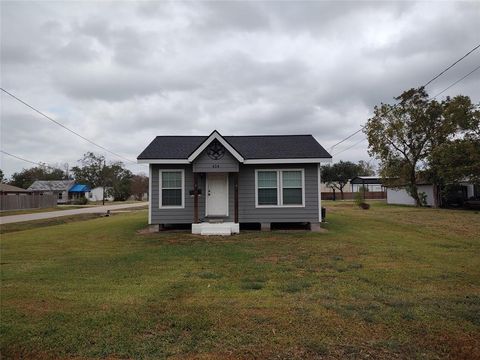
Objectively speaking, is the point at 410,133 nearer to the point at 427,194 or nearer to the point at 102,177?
the point at 427,194

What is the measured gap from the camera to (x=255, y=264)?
8359 millimetres

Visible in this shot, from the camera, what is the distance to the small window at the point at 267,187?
14820 mm

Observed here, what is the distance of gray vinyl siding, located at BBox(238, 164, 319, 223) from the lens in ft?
48.0

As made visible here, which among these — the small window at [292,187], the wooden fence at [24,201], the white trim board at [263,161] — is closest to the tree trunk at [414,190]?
the white trim board at [263,161]

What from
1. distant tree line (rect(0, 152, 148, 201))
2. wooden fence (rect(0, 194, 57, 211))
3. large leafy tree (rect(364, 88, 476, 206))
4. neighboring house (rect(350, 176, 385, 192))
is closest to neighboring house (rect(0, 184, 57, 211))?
wooden fence (rect(0, 194, 57, 211))

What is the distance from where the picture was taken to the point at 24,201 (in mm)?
38219

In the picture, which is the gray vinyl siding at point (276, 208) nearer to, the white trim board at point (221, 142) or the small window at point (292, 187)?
the small window at point (292, 187)

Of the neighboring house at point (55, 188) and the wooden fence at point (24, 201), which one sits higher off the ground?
the neighboring house at point (55, 188)

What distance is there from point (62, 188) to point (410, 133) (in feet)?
197

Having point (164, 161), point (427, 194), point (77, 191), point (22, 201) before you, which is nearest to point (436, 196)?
point (427, 194)

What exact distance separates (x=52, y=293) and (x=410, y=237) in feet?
37.9

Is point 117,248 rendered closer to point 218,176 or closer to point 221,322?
point 218,176

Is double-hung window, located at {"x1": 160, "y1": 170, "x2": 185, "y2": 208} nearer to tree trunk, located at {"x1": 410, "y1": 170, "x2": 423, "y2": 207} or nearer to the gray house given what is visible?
Answer: the gray house

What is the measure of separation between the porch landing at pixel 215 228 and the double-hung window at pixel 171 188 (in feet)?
4.75
